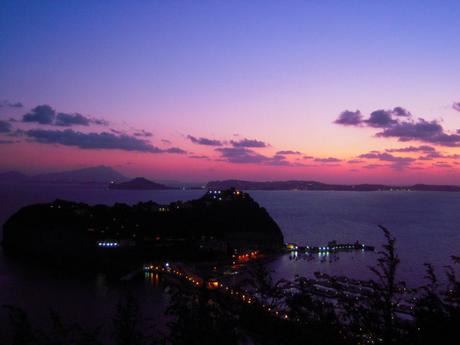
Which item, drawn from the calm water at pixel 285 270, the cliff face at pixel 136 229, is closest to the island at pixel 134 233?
the cliff face at pixel 136 229

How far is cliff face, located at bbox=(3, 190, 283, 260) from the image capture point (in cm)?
2112

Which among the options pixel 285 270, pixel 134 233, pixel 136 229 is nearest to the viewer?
pixel 285 270

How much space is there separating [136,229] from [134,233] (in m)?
0.55

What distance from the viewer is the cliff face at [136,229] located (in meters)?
21.1

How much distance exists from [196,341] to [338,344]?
3.01 ft

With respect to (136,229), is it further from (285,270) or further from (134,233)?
(285,270)

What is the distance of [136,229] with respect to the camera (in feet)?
76.5

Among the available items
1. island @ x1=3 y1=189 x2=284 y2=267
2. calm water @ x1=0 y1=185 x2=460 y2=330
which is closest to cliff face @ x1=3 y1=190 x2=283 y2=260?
island @ x1=3 y1=189 x2=284 y2=267

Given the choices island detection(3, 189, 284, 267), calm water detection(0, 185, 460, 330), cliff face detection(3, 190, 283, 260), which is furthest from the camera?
cliff face detection(3, 190, 283, 260)

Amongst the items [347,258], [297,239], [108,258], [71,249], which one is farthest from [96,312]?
[297,239]

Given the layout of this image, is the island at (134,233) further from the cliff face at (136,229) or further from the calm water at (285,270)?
the calm water at (285,270)

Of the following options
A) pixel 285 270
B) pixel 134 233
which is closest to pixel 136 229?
pixel 134 233

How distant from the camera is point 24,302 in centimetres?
1355

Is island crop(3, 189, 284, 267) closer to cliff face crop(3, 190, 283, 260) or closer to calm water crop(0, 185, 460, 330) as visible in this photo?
cliff face crop(3, 190, 283, 260)
